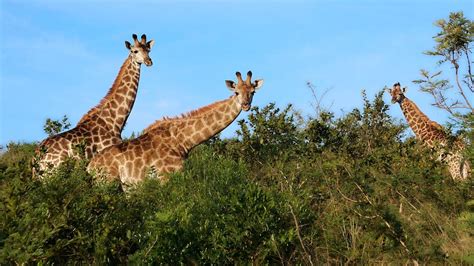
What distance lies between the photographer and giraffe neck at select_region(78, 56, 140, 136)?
15188mm

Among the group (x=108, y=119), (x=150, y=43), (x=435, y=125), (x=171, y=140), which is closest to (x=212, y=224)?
(x=171, y=140)

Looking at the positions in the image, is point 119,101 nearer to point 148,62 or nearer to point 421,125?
point 148,62

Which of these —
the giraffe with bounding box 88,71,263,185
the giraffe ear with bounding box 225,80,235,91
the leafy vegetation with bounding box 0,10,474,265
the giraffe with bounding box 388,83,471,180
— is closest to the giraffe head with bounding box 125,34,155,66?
the giraffe with bounding box 88,71,263,185

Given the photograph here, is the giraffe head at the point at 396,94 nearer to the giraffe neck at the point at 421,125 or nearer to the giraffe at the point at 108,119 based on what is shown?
the giraffe neck at the point at 421,125

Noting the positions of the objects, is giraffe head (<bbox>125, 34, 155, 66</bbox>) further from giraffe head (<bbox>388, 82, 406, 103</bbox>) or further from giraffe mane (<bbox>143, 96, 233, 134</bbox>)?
giraffe head (<bbox>388, 82, 406, 103</bbox>)

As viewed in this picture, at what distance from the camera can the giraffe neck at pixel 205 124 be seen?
1331 cm

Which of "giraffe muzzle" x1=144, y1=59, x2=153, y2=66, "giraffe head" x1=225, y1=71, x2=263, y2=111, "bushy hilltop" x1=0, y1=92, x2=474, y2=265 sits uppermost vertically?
"giraffe muzzle" x1=144, y1=59, x2=153, y2=66

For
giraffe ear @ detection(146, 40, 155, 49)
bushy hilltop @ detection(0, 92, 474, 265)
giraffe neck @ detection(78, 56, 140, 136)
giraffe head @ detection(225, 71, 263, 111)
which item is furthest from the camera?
giraffe ear @ detection(146, 40, 155, 49)

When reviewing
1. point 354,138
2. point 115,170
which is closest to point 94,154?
point 115,170

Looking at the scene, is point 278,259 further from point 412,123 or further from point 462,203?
point 412,123

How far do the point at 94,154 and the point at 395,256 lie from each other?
739 centimetres

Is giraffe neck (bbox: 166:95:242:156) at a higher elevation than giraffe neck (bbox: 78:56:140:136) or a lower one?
lower

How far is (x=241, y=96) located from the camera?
1333cm

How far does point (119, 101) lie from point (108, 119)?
650mm
